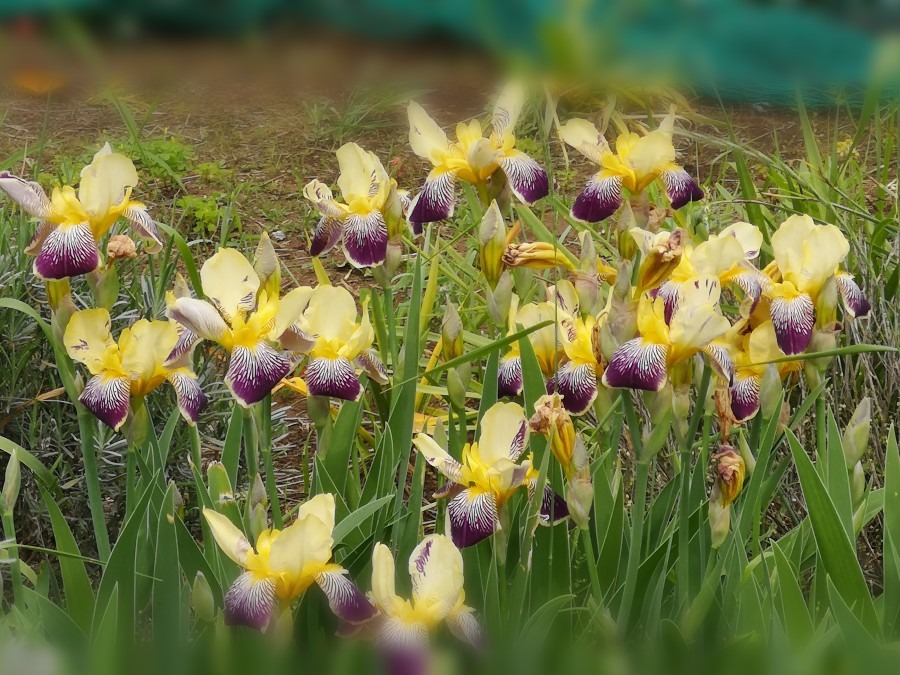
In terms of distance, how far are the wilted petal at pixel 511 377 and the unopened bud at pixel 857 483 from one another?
42cm

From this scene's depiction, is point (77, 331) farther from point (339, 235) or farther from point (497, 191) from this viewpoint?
point (497, 191)

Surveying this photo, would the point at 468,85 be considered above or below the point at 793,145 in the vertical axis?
above

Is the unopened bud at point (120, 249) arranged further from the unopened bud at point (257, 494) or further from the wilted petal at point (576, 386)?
the wilted petal at point (576, 386)

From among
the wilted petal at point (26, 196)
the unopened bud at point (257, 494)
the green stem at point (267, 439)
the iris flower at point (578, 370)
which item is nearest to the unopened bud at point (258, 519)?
the unopened bud at point (257, 494)

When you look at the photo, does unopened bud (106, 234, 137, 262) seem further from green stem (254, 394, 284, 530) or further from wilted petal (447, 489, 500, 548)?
wilted petal (447, 489, 500, 548)

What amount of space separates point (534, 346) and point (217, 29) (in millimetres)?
987

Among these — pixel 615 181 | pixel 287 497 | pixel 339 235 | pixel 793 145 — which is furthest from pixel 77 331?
pixel 793 145

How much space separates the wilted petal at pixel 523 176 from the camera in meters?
1.37

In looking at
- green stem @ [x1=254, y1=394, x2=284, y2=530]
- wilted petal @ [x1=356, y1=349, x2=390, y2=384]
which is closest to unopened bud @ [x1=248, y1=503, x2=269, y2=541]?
green stem @ [x1=254, y1=394, x2=284, y2=530]

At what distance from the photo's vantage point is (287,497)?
2.18m

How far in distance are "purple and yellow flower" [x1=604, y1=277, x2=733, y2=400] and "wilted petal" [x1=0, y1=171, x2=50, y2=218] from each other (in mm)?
695

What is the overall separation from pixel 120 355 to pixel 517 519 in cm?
49

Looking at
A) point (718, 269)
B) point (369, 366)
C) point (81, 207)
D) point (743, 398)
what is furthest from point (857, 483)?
point (81, 207)

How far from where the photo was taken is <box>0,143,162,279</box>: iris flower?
118 centimetres
